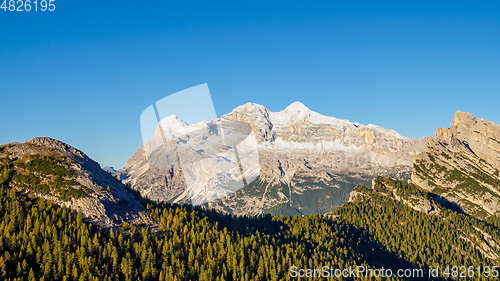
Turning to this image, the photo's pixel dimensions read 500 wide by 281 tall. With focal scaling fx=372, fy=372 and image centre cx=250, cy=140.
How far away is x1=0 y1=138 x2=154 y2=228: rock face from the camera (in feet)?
542

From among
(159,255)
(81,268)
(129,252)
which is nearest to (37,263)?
(81,268)

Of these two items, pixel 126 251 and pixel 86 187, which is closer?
pixel 126 251

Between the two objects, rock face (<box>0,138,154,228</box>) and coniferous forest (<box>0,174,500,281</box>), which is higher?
rock face (<box>0,138,154,228</box>)

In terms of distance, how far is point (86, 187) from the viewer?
17538 cm

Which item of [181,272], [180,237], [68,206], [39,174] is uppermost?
[39,174]

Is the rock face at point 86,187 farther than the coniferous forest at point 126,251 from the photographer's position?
Yes

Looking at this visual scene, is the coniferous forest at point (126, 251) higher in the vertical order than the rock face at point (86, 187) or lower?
lower

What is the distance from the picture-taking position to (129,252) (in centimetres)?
15212

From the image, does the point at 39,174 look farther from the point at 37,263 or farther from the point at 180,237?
the point at 180,237

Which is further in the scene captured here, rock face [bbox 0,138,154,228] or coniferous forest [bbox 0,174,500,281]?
rock face [bbox 0,138,154,228]

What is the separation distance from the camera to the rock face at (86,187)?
542ft

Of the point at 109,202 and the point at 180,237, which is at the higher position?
the point at 109,202

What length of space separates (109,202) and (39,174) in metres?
34.4

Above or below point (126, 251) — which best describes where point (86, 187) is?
above
